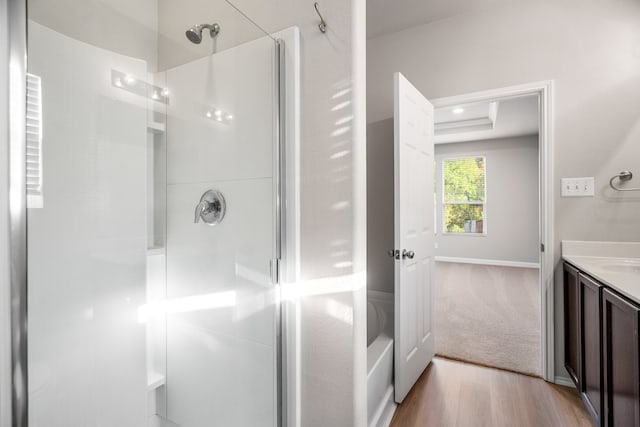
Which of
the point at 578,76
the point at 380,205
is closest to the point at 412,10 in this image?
the point at 578,76

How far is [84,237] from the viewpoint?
32.8 inches

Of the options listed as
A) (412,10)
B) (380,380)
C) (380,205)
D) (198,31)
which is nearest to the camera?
(198,31)

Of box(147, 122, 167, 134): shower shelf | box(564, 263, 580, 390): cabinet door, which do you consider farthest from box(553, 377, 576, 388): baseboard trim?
box(147, 122, 167, 134): shower shelf

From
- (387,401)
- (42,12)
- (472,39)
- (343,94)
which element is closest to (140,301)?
(42,12)

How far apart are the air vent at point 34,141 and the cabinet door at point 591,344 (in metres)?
2.18

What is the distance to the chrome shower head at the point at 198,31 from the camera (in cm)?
110

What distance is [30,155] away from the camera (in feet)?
2.50

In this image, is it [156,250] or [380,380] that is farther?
[380,380]

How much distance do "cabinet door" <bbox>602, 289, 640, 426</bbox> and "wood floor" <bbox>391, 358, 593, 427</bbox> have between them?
487mm

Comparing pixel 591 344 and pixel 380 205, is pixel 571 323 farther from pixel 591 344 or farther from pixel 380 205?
pixel 380 205

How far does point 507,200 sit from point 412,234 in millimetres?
5099

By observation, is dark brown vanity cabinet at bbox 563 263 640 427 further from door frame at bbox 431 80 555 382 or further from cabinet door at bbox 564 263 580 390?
door frame at bbox 431 80 555 382

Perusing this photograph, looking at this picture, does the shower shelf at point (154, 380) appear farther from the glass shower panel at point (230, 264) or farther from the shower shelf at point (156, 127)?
the shower shelf at point (156, 127)

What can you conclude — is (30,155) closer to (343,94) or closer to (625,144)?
(343,94)
